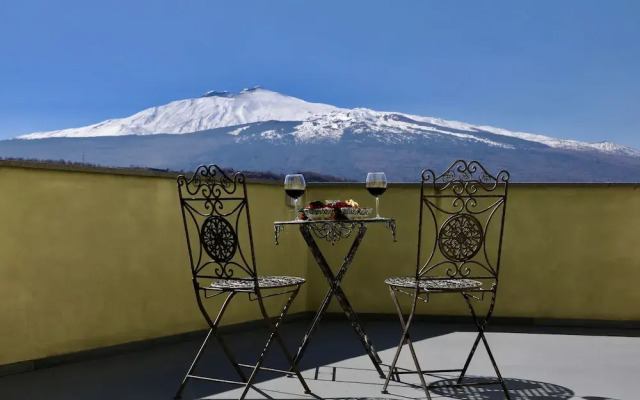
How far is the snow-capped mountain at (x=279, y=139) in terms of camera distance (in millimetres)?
15312

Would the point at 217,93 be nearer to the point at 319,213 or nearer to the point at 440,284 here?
the point at 319,213

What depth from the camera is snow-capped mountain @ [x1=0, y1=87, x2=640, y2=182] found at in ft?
50.2

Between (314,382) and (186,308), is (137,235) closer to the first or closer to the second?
(186,308)

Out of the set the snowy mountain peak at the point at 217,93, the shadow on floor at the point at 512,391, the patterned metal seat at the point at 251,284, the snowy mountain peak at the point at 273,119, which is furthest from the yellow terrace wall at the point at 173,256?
the snowy mountain peak at the point at 217,93

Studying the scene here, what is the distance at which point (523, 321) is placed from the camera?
5016 millimetres

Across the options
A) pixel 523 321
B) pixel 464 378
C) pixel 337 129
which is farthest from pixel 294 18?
pixel 464 378

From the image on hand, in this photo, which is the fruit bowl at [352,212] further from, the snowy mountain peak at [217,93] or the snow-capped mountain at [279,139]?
the snowy mountain peak at [217,93]

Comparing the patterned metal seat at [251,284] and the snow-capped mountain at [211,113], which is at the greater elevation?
the snow-capped mountain at [211,113]

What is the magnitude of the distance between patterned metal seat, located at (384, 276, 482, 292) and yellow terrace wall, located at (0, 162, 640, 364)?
1823mm

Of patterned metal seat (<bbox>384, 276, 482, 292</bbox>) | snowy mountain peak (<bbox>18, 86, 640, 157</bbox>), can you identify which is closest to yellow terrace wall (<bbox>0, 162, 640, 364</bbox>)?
patterned metal seat (<bbox>384, 276, 482, 292</bbox>)

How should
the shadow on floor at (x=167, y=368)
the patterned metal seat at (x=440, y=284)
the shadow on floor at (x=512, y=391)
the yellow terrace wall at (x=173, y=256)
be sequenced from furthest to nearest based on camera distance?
the yellow terrace wall at (x=173, y=256) < the shadow on floor at (x=167, y=368) < the shadow on floor at (x=512, y=391) < the patterned metal seat at (x=440, y=284)

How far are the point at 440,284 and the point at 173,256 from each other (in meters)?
2.08

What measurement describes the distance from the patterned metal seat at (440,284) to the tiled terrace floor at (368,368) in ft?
1.59

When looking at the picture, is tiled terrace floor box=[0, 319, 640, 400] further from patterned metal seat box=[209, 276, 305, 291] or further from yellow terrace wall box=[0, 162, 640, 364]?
patterned metal seat box=[209, 276, 305, 291]
